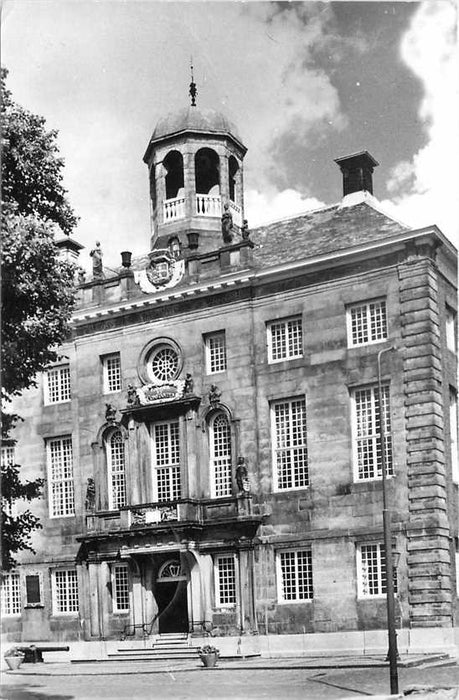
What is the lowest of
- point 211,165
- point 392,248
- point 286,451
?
point 286,451

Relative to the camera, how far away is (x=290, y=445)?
96.4ft

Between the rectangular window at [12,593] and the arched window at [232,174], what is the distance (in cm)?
1174

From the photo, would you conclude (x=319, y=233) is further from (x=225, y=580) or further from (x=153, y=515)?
(x=225, y=580)

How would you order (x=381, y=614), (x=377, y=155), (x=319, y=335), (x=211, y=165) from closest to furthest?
(x=377, y=155)
(x=381, y=614)
(x=319, y=335)
(x=211, y=165)

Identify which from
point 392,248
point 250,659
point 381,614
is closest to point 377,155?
point 392,248

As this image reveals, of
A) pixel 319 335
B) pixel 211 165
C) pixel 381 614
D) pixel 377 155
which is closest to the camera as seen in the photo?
pixel 377 155

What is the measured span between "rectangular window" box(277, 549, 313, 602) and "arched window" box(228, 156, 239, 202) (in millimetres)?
9357

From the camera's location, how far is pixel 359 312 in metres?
28.6

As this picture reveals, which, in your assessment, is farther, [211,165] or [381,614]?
[211,165]

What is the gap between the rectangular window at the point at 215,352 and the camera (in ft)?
102

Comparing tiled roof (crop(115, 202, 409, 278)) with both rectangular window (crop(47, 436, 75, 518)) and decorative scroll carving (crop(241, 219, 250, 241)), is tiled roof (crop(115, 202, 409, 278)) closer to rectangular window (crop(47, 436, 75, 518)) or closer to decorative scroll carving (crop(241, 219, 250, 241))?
decorative scroll carving (crop(241, 219, 250, 241))

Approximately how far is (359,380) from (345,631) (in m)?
6.00

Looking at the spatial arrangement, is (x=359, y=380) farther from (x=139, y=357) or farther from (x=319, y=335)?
(x=139, y=357)

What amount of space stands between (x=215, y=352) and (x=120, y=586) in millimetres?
6835
